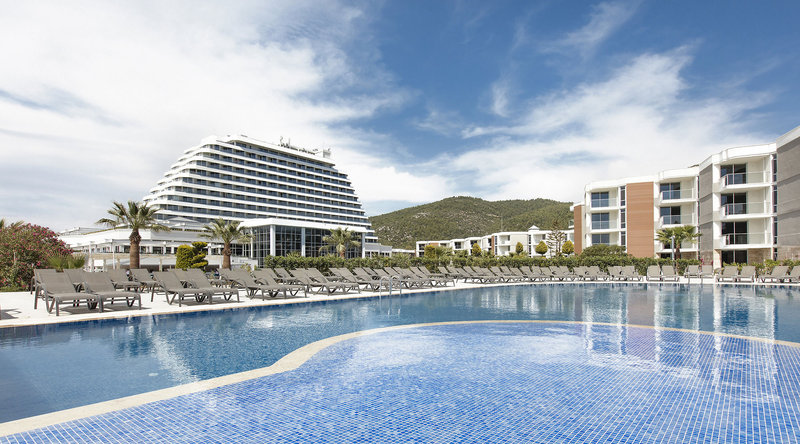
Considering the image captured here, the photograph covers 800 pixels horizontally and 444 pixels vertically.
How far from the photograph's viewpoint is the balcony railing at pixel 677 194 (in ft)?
114

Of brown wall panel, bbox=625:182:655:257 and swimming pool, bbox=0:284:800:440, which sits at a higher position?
brown wall panel, bbox=625:182:655:257

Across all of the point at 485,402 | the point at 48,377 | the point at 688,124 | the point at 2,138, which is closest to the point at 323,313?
the point at 48,377

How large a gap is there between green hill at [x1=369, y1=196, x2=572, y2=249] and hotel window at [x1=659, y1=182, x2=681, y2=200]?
5197 cm

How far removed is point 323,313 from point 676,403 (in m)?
8.28

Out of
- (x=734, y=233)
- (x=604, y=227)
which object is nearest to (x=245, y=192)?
(x=604, y=227)

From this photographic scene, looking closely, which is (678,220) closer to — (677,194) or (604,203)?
(677,194)

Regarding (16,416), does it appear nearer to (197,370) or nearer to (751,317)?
(197,370)

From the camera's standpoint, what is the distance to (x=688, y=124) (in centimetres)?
2367

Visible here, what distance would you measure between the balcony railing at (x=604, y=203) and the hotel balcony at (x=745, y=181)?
28.3 ft

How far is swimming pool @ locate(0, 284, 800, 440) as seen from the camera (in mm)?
4816

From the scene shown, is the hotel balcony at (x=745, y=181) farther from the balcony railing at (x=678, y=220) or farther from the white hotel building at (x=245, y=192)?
the white hotel building at (x=245, y=192)

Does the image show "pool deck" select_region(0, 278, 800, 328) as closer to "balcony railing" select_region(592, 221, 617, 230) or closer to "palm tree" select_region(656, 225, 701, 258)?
"palm tree" select_region(656, 225, 701, 258)

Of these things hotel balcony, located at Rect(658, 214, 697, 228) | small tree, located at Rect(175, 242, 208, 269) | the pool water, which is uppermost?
hotel balcony, located at Rect(658, 214, 697, 228)

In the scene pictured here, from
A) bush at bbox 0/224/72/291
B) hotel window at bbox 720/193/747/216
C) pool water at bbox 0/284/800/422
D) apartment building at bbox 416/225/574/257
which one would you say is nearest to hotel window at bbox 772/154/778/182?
hotel window at bbox 720/193/747/216
